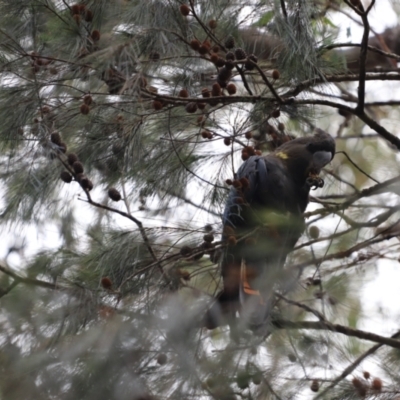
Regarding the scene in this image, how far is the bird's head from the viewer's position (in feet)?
8.23

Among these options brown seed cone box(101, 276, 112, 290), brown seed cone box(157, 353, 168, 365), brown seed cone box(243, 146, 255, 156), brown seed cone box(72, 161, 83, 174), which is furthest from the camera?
brown seed cone box(243, 146, 255, 156)

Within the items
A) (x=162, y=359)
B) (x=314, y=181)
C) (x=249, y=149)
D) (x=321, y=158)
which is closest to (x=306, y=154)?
(x=321, y=158)

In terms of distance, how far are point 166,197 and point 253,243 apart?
43 cm

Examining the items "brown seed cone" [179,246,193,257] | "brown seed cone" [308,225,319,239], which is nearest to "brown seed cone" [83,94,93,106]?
"brown seed cone" [179,246,193,257]

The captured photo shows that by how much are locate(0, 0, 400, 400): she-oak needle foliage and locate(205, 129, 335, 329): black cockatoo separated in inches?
1.5

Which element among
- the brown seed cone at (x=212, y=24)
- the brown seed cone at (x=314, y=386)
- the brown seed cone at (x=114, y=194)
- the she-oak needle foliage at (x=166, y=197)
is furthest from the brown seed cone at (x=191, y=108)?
the brown seed cone at (x=314, y=386)

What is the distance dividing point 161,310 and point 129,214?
15.0 inches

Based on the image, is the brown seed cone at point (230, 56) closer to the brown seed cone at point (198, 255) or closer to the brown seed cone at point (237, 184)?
the brown seed cone at point (237, 184)

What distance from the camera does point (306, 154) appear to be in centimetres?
253

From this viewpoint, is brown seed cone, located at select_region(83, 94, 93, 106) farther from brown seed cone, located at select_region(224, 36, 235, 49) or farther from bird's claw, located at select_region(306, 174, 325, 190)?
Answer: bird's claw, located at select_region(306, 174, 325, 190)

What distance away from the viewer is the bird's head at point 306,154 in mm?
2508

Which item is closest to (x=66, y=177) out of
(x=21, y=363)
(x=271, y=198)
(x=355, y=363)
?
(x=21, y=363)

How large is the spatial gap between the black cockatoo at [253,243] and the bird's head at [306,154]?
103mm

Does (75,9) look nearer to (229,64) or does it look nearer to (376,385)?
(229,64)
